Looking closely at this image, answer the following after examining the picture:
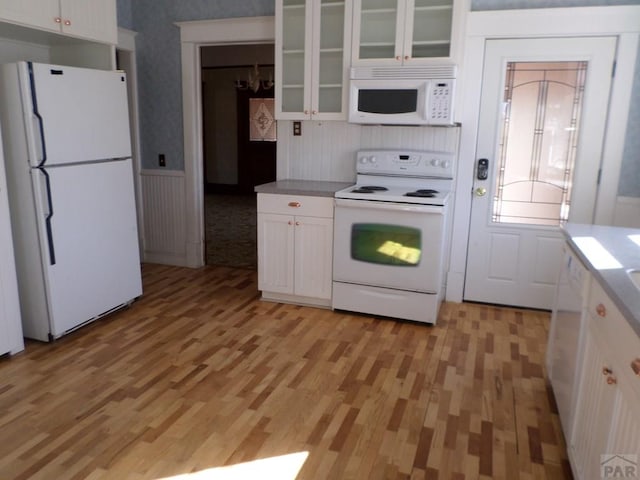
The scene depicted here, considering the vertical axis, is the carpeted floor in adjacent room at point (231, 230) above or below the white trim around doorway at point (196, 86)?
below

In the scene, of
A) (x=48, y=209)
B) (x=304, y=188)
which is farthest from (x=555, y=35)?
(x=48, y=209)

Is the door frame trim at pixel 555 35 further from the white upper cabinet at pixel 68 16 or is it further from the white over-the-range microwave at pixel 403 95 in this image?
the white upper cabinet at pixel 68 16

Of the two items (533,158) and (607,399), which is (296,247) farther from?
(607,399)

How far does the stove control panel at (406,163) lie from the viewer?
3.79 m

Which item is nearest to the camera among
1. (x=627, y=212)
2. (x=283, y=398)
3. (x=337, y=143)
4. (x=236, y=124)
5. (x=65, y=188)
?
(x=283, y=398)

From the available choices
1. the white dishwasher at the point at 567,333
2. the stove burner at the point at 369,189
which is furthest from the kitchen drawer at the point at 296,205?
the white dishwasher at the point at 567,333

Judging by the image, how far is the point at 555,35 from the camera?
346cm

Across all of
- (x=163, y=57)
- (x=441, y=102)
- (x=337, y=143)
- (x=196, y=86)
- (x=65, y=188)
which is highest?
(x=163, y=57)

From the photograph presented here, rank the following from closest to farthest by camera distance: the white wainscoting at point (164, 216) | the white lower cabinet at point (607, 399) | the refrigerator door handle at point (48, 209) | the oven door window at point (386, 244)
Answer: the white lower cabinet at point (607, 399) → the refrigerator door handle at point (48, 209) → the oven door window at point (386, 244) → the white wainscoting at point (164, 216)

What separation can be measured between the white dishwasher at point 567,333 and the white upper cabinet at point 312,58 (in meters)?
2.03

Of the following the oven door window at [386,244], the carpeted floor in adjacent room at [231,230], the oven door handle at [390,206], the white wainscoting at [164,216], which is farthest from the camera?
the carpeted floor in adjacent room at [231,230]

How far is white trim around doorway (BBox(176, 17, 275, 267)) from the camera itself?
427cm

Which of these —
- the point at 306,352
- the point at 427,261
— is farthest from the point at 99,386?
the point at 427,261

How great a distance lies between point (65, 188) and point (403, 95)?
227 centimetres
